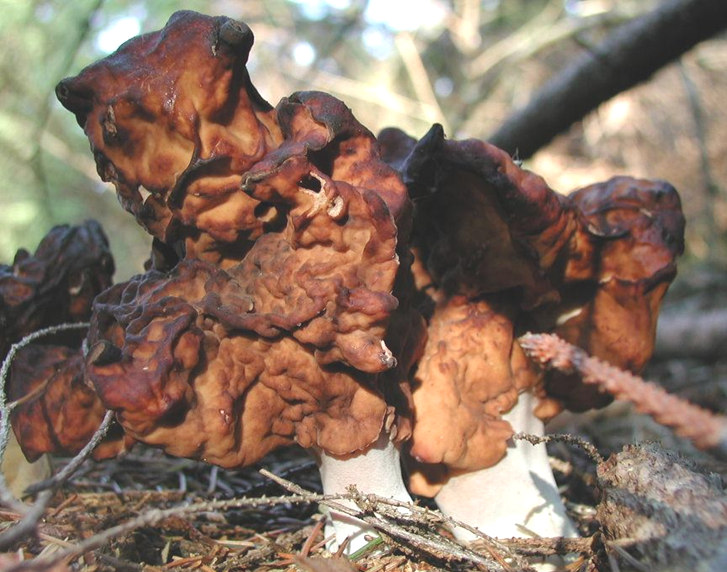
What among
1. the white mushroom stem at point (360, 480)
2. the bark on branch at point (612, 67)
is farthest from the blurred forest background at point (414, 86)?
the white mushroom stem at point (360, 480)

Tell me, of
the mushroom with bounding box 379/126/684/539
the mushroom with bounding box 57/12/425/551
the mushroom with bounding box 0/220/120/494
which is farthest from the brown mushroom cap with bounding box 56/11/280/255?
the mushroom with bounding box 0/220/120/494

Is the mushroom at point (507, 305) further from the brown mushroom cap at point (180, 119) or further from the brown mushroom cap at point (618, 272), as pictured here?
the brown mushroom cap at point (180, 119)

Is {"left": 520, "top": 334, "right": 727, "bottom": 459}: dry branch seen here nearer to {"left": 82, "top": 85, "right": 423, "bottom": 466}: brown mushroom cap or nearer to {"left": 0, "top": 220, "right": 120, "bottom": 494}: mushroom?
{"left": 82, "top": 85, "right": 423, "bottom": 466}: brown mushroom cap

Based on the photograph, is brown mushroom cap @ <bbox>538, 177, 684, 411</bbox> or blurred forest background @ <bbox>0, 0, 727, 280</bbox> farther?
blurred forest background @ <bbox>0, 0, 727, 280</bbox>

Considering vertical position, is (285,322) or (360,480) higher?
(285,322)

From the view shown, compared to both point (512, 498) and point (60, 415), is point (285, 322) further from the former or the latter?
point (512, 498)

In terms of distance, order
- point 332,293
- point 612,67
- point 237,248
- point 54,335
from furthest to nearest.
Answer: point 612,67 < point 54,335 < point 237,248 < point 332,293

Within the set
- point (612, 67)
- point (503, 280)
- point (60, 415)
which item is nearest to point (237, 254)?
point (60, 415)
